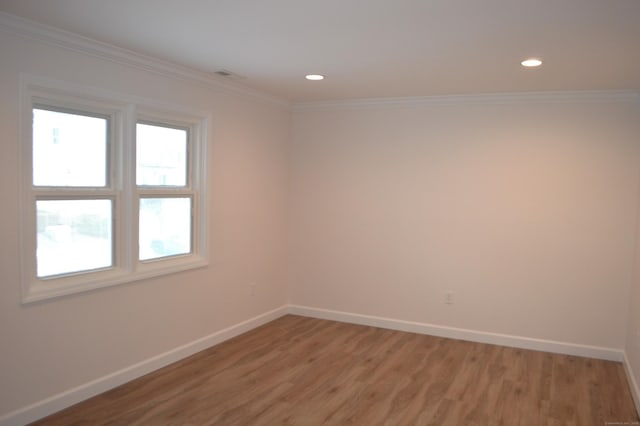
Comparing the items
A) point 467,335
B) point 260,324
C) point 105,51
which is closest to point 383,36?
point 105,51

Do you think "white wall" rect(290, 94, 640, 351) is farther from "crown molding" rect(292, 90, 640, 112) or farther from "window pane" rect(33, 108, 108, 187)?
"window pane" rect(33, 108, 108, 187)

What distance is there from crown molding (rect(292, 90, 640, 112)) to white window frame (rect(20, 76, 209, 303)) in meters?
1.59

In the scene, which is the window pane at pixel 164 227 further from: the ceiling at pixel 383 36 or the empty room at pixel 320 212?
the ceiling at pixel 383 36

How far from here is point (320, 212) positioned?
539 cm

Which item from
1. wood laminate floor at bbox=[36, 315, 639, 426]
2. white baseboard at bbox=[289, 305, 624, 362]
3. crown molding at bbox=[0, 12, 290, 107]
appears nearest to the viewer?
crown molding at bbox=[0, 12, 290, 107]

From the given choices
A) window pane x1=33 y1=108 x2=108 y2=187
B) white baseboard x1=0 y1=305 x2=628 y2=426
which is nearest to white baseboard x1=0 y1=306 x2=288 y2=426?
white baseboard x1=0 y1=305 x2=628 y2=426

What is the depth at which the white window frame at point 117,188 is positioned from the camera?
2.90 metres

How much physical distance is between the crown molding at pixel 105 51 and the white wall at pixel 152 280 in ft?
0.13

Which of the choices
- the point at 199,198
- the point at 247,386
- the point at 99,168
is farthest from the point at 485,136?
the point at 99,168

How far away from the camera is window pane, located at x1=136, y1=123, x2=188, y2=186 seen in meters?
3.76

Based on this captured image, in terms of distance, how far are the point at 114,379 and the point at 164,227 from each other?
1224mm

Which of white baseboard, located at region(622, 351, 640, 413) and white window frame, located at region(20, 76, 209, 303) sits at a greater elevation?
white window frame, located at region(20, 76, 209, 303)

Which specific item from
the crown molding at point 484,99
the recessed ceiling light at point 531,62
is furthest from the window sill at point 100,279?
the recessed ceiling light at point 531,62

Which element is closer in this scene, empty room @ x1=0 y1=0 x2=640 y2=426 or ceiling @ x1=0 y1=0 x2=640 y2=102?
ceiling @ x1=0 y1=0 x2=640 y2=102
